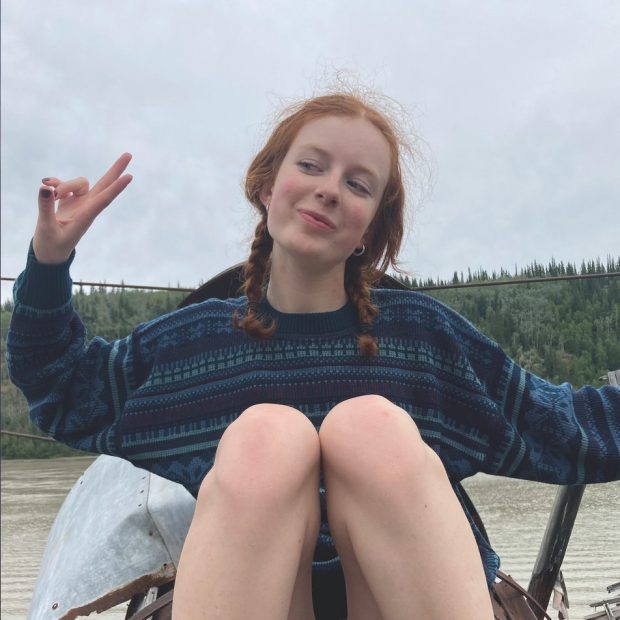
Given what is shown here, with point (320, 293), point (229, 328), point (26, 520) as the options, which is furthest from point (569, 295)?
point (26, 520)

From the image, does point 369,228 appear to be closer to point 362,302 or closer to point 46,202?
point 362,302

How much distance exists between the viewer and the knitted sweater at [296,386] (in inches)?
42.0

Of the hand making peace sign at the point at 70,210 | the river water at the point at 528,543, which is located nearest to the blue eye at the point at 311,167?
the hand making peace sign at the point at 70,210

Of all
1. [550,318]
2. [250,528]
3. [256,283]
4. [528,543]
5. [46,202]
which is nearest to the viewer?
[250,528]

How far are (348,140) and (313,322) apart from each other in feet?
0.93

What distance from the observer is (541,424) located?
110cm

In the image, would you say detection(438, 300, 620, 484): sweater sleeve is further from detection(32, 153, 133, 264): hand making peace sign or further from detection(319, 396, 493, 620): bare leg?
detection(32, 153, 133, 264): hand making peace sign

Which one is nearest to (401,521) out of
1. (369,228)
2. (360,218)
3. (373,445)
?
(373,445)

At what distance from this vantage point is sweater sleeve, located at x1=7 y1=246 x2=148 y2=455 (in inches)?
41.6

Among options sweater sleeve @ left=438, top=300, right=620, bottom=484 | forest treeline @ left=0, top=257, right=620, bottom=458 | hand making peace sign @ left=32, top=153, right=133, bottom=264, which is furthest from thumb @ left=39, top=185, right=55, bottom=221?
sweater sleeve @ left=438, top=300, right=620, bottom=484

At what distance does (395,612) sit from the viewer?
73 cm

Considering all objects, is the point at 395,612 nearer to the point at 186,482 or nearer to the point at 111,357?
the point at 186,482

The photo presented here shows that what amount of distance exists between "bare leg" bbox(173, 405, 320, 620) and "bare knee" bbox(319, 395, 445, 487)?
0.03 meters

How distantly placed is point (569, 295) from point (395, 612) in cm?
97
